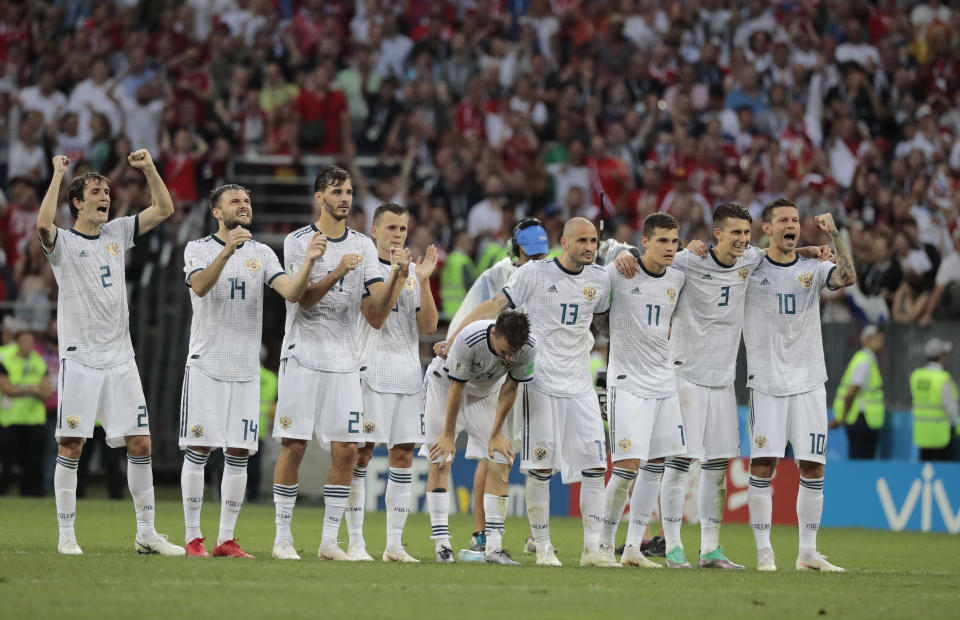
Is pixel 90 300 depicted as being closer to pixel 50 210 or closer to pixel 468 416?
pixel 50 210

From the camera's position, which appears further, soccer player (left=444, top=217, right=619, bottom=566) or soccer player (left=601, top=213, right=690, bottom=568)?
soccer player (left=601, top=213, right=690, bottom=568)

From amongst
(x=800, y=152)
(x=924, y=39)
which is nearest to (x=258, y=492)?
(x=800, y=152)

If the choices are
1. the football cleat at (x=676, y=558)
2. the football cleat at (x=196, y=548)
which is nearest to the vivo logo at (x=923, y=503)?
the football cleat at (x=676, y=558)

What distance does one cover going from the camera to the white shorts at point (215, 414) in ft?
37.3

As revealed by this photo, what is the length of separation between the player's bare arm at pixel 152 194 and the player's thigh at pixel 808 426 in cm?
520

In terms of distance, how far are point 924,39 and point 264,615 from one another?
2059 cm

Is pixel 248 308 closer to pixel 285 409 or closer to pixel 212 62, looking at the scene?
pixel 285 409

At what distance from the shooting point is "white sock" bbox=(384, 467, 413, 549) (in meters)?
11.7

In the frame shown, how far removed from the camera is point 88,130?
78.8 ft

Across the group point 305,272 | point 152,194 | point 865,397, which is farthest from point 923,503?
point 152,194

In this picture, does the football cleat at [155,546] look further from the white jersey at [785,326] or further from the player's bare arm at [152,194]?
the white jersey at [785,326]

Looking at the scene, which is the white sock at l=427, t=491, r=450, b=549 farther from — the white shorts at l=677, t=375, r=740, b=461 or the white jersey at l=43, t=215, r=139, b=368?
the white jersey at l=43, t=215, r=139, b=368

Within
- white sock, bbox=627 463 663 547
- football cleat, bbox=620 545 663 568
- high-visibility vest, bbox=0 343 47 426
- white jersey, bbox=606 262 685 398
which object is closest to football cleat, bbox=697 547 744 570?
football cleat, bbox=620 545 663 568

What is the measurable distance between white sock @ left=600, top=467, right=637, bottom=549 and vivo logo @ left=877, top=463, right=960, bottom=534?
7647 mm
